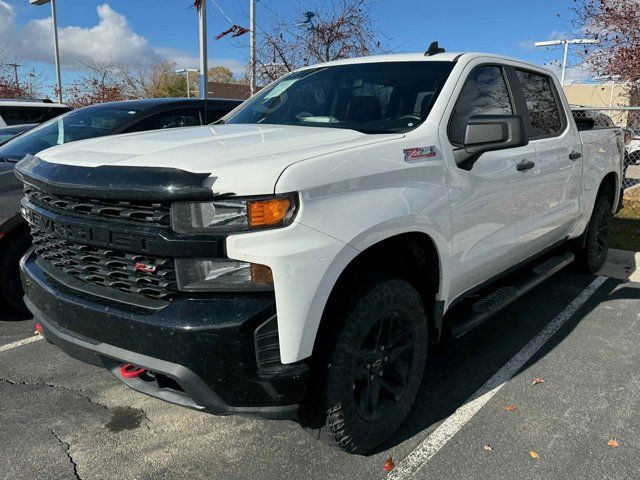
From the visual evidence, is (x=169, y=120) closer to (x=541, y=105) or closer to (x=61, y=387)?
(x=61, y=387)

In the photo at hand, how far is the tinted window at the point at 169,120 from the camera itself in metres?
5.30

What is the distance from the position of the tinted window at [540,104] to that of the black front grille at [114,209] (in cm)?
286

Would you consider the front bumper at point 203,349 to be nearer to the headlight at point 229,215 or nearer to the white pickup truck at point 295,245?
the white pickup truck at point 295,245

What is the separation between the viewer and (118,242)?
220 centimetres

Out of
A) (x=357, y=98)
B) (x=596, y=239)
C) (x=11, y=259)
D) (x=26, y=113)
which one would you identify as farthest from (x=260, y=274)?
(x=26, y=113)

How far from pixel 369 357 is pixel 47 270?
161cm

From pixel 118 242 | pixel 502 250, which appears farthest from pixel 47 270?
pixel 502 250

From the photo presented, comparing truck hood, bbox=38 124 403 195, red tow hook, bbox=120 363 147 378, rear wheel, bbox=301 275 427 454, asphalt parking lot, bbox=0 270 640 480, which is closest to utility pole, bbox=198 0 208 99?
asphalt parking lot, bbox=0 270 640 480

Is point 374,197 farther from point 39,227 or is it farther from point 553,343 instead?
point 553,343

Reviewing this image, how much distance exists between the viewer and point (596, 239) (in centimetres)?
572

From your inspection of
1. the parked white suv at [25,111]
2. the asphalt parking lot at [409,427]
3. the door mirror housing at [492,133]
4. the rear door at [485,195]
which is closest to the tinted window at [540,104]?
the rear door at [485,195]

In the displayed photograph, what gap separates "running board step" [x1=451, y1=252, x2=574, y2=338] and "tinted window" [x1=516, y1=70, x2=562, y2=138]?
3.44 ft

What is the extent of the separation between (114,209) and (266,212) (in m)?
0.65

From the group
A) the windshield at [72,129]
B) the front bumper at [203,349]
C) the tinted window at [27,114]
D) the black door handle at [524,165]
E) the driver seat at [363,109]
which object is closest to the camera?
the front bumper at [203,349]
